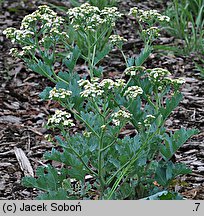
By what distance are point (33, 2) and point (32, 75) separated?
4.25ft

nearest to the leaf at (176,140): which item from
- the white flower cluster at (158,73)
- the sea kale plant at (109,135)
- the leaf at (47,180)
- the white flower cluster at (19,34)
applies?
the sea kale plant at (109,135)

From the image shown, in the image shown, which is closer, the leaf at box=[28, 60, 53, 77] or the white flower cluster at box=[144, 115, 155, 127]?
the white flower cluster at box=[144, 115, 155, 127]

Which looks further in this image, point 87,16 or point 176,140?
point 87,16

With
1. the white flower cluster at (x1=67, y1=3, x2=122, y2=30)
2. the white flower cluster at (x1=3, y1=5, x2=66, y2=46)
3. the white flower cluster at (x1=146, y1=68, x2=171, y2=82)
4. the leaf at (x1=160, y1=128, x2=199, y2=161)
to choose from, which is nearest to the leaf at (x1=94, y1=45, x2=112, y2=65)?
the white flower cluster at (x1=67, y1=3, x2=122, y2=30)

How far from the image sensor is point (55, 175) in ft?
6.59

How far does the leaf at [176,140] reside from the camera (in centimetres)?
199

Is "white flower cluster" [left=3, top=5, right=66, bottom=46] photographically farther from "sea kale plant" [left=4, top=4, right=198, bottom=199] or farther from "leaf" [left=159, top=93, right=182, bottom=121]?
"leaf" [left=159, top=93, right=182, bottom=121]

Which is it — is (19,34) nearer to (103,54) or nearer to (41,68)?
(41,68)

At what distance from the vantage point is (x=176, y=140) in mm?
2035

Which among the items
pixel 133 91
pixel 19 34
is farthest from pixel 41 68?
pixel 133 91

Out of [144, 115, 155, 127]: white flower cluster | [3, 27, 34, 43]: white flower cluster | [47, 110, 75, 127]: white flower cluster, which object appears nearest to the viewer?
[47, 110, 75, 127]: white flower cluster

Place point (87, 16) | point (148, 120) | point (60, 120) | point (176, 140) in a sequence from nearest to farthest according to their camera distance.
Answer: point (60, 120) → point (148, 120) → point (176, 140) → point (87, 16)

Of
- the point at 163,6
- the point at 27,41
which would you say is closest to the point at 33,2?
the point at 163,6

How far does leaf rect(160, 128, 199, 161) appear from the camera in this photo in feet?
6.52
